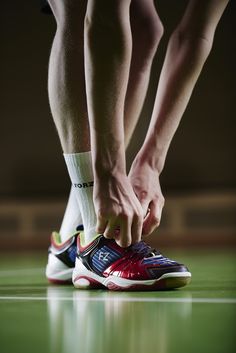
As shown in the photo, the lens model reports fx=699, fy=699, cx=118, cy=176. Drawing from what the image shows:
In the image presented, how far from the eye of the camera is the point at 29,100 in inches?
267

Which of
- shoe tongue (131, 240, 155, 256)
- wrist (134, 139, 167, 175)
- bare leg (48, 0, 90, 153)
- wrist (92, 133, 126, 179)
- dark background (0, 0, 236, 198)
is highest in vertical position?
bare leg (48, 0, 90, 153)

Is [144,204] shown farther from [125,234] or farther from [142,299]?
[142,299]

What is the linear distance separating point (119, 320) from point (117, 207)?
370mm

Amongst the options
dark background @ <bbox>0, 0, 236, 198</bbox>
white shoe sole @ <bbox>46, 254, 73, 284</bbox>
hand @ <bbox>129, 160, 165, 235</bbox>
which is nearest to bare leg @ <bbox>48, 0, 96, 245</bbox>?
hand @ <bbox>129, 160, 165, 235</bbox>

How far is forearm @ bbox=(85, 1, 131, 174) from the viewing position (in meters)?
1.38

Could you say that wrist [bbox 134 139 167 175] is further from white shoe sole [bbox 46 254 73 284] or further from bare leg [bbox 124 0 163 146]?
white shoe sole [bbox 46 254 73 284]

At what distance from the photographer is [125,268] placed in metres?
1.52

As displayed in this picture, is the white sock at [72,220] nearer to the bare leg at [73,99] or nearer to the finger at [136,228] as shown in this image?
the bare leg at [73,99]

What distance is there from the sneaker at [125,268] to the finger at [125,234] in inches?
2.0

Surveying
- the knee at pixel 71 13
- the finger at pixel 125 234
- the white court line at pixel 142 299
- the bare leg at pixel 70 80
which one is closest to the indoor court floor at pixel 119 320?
the white court line at pixel 142 299

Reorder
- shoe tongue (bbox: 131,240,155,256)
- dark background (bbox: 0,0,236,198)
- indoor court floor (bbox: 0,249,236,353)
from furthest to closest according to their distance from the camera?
dark background (bbox: 0,0,236,198) → shoe tongue (bbox: 131,240,155,256) → indoor court floor (bbox: 0,249,236,353)

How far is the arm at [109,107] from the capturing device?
1382 mm

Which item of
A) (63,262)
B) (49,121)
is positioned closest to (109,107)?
(63,262)

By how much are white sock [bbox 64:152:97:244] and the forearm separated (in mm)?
158
